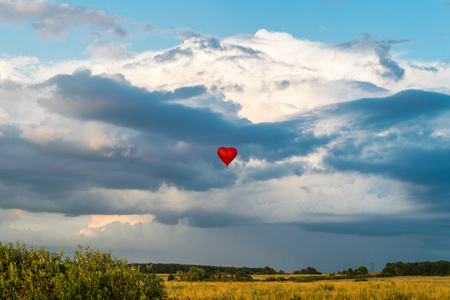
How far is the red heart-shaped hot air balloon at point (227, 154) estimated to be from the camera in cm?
5725

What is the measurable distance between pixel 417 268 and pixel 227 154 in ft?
333

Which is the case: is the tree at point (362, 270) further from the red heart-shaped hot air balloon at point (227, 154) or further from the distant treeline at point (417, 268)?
the red heart-shaped hot air balloon at point (227, 154)

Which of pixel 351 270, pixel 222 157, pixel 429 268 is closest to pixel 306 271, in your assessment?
pixel 351 270

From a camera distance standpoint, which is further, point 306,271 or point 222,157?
point 306,271

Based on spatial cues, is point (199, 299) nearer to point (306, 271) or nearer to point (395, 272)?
point (306, 271)

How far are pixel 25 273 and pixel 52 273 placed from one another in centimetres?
138

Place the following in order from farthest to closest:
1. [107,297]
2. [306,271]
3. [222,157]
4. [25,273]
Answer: [306,271], [222,157], [25,273], [107,297]

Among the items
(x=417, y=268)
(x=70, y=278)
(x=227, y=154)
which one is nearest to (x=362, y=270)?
(x=417, y=268)

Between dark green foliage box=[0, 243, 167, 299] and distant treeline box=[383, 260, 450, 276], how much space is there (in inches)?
4648

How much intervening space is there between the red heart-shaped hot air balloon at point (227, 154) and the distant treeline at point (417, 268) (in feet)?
293

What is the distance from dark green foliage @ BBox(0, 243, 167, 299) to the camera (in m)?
22.9

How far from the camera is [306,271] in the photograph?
129 meters

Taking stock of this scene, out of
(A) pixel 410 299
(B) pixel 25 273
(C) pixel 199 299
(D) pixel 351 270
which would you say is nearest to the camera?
(B) pixel 25 273

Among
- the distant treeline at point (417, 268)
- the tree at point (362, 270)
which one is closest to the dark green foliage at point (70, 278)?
the tree at point (362, 270)
